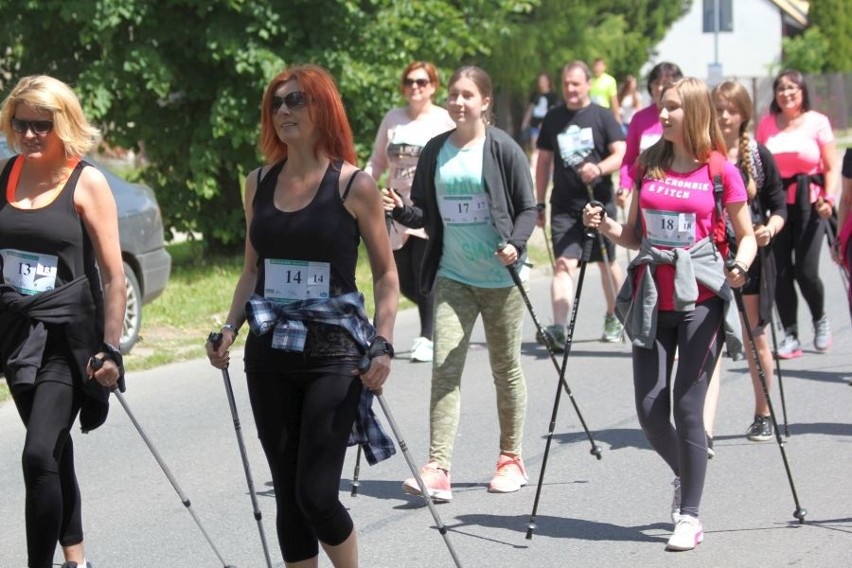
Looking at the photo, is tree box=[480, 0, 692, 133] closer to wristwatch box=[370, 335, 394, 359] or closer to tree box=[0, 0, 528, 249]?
tree box=[0, 0, 528, 249]

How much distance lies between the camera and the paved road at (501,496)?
579 cm

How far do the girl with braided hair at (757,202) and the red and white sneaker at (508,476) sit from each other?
880 mm

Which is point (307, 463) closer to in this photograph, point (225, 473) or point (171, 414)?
point (225, 473)

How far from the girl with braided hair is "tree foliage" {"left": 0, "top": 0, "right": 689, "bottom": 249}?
697 cm

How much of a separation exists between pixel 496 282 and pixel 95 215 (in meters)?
2.17

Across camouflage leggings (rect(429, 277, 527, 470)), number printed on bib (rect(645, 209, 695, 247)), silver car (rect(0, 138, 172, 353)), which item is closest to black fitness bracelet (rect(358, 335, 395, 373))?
number printed on bib (rect(645, 209, 695, 247))

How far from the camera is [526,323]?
11.6m

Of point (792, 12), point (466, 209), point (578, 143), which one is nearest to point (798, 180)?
point (578, 143)

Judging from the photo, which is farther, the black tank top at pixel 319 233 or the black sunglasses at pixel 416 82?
the black sunglasses at pixel 416 82

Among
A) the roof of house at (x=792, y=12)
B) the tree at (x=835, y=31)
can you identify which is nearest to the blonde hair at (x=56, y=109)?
the tree at (x=835, y=31)

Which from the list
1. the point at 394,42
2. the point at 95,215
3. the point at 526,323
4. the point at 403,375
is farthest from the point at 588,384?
the point at 394,42

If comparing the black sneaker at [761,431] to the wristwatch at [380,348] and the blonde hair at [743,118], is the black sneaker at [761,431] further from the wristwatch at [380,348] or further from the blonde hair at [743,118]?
the wristwatch at [380,348]

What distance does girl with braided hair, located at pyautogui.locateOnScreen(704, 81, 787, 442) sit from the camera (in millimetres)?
6785

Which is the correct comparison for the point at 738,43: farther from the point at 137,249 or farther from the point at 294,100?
the point at 294,100
